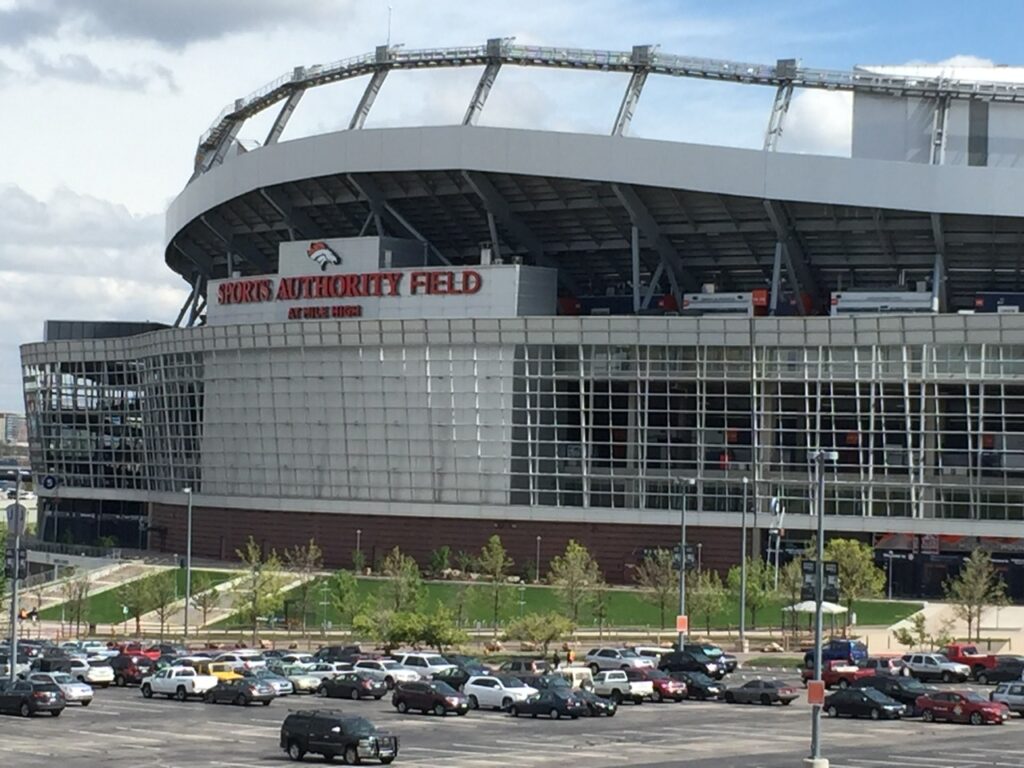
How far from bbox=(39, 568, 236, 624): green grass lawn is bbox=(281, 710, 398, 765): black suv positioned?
229ft

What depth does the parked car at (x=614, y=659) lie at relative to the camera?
90688mm

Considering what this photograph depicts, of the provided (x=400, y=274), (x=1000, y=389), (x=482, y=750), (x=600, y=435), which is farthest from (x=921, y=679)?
(x=400, y=274)

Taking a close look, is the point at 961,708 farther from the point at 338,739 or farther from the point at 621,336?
the point at 621,336

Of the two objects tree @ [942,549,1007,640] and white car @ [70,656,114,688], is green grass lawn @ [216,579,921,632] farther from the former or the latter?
white car @ [70,656,114,688]

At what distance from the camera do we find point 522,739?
218 ft

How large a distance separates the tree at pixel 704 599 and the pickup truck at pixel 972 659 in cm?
2141

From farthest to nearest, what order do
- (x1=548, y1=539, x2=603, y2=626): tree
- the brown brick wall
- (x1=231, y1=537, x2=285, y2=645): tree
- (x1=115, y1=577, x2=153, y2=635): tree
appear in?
the brown brick wall, (x1=115, y1=577, x2=153, y2=635): tree, (x1=548, y1=539, x2=603, y2=626): tree, (x1=231, y1=537, x2=285, y2=645): tree

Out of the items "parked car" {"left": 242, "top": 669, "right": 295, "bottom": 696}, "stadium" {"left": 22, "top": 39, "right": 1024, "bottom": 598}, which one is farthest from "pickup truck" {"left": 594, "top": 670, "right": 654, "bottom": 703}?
"stadium" {"left": 22, "top": 39, "right": 1024, "bottom": 598}

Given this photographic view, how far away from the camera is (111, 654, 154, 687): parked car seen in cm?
8912

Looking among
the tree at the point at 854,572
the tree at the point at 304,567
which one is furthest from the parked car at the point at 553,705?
the tree at the point at 854,572

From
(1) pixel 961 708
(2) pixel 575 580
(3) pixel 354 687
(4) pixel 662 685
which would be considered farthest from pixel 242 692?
(2) pixel 575 580

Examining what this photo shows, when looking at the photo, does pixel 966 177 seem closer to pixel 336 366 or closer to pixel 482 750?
pixel 336 366

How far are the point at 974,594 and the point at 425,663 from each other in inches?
1693

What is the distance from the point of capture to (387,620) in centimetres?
10731
